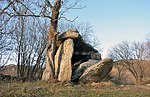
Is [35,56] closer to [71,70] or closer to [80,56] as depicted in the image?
[80,56]

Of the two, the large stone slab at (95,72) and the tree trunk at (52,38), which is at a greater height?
the tree trunk at (52,38)

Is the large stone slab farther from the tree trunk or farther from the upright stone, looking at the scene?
the tree trunk

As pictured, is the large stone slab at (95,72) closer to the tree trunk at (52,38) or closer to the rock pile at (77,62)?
the rock pile at (77,62)

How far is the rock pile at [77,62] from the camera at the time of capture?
16453 millimetres

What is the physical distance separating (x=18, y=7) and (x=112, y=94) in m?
8.93

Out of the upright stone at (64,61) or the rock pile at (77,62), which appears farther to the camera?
the upright stone at (64,61)

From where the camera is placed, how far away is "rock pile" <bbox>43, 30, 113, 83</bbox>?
54.0 ft

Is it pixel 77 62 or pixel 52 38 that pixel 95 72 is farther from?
pixel 52 38

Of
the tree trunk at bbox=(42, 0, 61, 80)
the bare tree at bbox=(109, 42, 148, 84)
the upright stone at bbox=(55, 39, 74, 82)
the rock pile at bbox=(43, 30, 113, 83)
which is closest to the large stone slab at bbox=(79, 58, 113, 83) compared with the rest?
the rock pile at bbox=(43, 30, 113, 83)

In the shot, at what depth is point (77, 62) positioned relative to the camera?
730 inches

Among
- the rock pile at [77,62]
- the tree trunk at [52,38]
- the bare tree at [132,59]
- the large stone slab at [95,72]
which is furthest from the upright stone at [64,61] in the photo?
the bare tree at [132,59]

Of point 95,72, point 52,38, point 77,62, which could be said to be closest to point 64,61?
point 77,62

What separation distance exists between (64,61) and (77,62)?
153cm

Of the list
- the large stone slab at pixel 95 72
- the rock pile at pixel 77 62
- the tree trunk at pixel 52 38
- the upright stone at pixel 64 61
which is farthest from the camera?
the tree trunk at pixel 52 38
